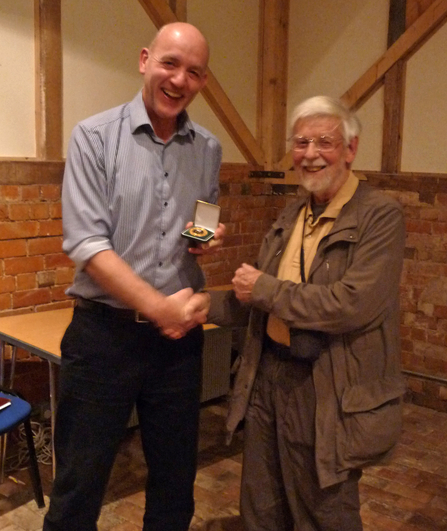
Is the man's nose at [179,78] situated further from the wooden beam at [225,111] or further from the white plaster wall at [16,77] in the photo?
the wooden beam at [225,111]

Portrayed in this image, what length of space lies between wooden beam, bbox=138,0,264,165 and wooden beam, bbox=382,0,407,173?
102 centimetres

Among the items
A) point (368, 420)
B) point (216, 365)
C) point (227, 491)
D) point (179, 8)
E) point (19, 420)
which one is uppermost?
point (179, 8)

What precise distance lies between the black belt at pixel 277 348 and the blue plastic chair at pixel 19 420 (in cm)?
111

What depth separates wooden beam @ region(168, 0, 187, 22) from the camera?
3885 millimetres

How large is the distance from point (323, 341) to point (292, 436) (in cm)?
35

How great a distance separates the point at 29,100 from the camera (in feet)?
10.5

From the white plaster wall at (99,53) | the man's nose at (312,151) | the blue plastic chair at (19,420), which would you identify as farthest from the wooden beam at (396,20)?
the blue plastic chair at (19,420)

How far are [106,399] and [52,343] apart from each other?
0.96m

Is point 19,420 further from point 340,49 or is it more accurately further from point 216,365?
point 340,49

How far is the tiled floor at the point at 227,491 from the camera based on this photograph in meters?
2.66

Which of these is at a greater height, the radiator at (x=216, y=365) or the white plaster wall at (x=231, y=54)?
the white plaster wall at (x=231, y=54)

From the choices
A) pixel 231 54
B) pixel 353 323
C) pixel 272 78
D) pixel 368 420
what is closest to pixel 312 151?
pixel 353 323

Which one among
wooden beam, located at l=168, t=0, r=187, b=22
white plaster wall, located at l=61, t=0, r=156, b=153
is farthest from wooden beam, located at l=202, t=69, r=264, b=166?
white plaster wall, located at l=61, t=0, r=156, b=153

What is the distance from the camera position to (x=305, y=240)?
1979 millimetres
